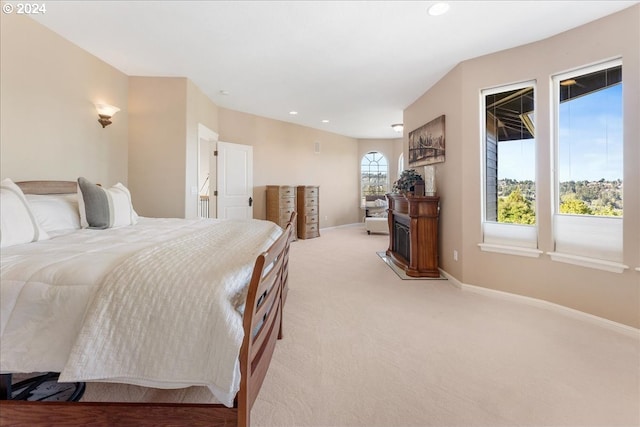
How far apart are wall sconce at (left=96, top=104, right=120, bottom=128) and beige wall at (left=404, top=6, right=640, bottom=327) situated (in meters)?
4.11

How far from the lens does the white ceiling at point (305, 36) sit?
2.26m

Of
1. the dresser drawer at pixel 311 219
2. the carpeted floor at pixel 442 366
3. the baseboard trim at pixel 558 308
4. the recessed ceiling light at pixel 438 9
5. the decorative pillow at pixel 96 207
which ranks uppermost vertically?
the recessed ceiling light at pixel 438 9

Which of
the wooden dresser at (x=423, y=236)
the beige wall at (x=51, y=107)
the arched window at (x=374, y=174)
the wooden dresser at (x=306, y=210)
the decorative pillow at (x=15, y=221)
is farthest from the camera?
the arched window at (x=374, y=174)

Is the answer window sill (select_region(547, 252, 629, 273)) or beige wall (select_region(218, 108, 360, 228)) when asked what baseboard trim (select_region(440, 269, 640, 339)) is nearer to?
window sill (select_region(547, 252, 629, 273))

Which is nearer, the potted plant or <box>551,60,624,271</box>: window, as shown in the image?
<box>551,60,624,271</box>: window

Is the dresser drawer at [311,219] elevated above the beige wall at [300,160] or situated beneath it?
situated beneath

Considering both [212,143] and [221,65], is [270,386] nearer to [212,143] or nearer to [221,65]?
[221,65]

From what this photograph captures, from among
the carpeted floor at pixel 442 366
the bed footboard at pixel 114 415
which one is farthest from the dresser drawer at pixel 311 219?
the bed footboard at pixel 114 415

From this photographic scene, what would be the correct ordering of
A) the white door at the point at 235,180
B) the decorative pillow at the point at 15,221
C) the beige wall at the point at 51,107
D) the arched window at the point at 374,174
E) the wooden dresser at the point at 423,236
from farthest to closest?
the arched window at the point at 374,174, the white door at the point at 235,180, the wooden dresser at the point at 423,236, the beige wall at the point at 51,107, the decorative pillow at the point at 15,221

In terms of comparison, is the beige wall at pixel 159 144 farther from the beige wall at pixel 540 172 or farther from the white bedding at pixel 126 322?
the beige wall at pixel 540 172

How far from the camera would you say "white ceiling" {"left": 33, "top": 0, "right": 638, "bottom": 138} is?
2.26m

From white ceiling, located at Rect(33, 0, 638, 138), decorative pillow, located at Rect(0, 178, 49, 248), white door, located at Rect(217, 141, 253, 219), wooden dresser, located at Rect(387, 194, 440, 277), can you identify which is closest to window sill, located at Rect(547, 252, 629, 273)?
wooden dresser, located at Rect(387, 194, 440, 277)

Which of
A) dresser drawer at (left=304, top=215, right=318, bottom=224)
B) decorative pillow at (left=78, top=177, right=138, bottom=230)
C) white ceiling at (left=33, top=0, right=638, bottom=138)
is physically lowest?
dresser drawer at (left=304, top=215, right=318, bottom=224)

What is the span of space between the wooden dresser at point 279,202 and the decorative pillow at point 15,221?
4.01 metres
